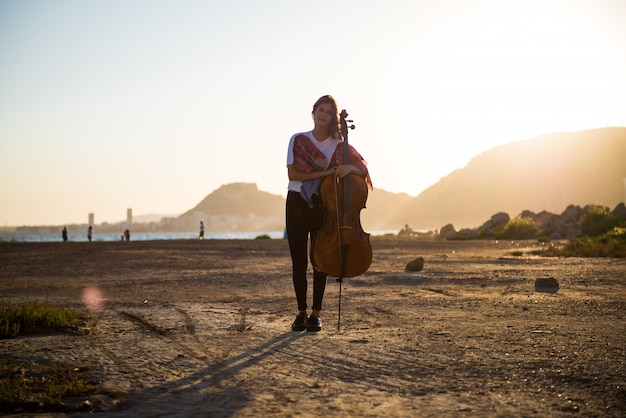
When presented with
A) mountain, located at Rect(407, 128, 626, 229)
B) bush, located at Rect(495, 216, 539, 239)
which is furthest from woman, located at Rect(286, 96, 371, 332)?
mountain, located at Rect(407, 128, 626, 229)

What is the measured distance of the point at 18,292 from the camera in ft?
30.1

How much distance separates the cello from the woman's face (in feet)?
1.65

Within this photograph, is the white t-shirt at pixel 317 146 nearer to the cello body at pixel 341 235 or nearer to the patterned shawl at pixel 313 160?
the patterned shawl at pixel 313 160

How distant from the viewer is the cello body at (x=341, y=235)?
4949 millimetres

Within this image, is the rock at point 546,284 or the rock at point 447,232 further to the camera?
the rock at point 447,232

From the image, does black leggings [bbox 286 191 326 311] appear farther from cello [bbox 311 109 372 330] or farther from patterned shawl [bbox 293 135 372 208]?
cello [bbox 311 109 372 330]

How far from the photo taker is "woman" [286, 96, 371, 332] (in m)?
5.24

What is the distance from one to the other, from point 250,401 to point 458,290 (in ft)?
20.1

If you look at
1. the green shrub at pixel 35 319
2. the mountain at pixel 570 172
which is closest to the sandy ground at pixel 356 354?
the green shrub at pixel 35 319

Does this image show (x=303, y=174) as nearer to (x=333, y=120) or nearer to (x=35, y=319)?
(x=333, y=120)

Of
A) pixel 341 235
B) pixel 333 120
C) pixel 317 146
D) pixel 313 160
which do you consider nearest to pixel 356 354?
pixel 341 235

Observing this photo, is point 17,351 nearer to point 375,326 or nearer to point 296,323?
point 296,323

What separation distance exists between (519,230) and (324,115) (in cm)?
3028

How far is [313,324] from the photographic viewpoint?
5246 millimetres
